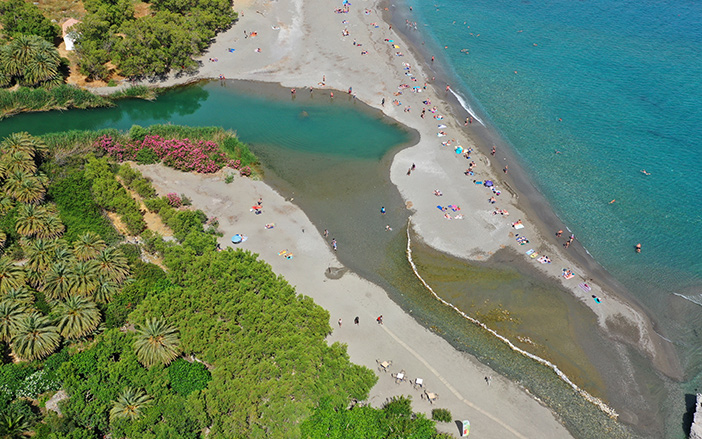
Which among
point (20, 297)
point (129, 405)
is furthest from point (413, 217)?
point (20, 297)

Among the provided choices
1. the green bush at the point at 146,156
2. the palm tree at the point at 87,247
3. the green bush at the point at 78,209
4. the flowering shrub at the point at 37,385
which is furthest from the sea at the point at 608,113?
the green bush at the point at 78,209

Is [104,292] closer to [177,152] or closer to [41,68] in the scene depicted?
[177,152]

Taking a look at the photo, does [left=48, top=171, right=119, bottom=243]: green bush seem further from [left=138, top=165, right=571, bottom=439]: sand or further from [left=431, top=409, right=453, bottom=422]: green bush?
[left=431, top=409, right=453, bottom=422]: green bush

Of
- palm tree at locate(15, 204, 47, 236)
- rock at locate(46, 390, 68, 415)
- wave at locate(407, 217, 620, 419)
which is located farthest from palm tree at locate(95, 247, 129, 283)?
wave at locate(407, 217, 620, 419)

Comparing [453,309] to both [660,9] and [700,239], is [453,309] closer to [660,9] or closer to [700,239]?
[700,239]

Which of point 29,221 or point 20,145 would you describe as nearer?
point 29,221
